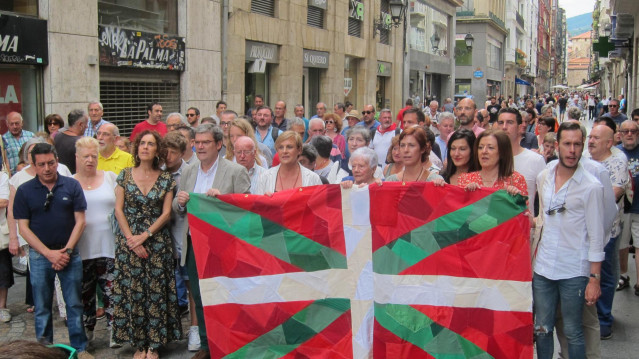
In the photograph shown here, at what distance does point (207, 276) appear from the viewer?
5.36 m

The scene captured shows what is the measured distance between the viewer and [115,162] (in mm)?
7359

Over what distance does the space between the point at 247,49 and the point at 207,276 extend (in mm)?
13657

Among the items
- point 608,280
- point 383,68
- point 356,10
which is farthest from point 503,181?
point 383,68

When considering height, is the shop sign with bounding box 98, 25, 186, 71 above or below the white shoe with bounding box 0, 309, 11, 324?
above

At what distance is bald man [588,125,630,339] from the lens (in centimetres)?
609

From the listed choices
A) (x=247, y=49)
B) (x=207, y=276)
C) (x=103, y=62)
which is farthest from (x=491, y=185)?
(x=247, y=49)

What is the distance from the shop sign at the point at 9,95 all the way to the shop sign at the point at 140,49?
212 cm

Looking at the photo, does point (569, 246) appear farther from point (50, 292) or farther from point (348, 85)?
point (348, 85)

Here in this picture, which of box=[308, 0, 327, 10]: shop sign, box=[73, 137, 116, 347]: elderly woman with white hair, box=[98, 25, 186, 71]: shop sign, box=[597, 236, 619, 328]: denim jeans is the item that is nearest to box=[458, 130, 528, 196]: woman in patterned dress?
box=[597, 236, 619, 328]: denim jeans

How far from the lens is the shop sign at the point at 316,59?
71.6 feet

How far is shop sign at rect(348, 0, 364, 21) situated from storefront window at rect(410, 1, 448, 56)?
869cm

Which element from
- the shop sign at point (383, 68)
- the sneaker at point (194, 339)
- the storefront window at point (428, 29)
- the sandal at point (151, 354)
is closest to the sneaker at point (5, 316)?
the sandal at point (151, 354)

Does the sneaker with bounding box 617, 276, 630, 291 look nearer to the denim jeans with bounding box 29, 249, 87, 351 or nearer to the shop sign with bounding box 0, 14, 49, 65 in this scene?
the denim jeans with bounding box 29, 249, 87, 351

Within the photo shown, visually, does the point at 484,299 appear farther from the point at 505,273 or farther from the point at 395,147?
the point at 395,147
